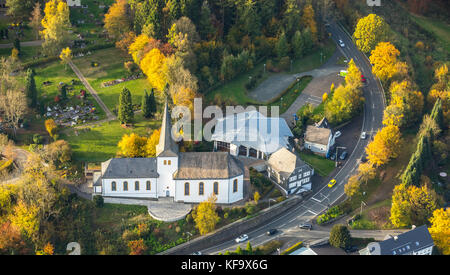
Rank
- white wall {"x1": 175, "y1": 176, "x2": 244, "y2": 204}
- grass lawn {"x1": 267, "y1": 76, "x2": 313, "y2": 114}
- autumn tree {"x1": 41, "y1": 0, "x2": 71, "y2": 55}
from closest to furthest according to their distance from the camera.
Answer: white wall {"x1": 175, "y1": 176, "x2": 244, "y2": 204} → grass lawn {"x1": 267, "y1": 76, "x2": 313, "y2": 114} → autumn tree {"x1": 41, "y1": 0, "x2": 71, "y2": 55}

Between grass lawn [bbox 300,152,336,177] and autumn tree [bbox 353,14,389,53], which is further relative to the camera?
autumn tree [bbox 353,14,389,53]

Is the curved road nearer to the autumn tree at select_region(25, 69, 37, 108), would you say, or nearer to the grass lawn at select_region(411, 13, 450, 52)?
the grass lawn at select_region(411, 13, 450, 52)

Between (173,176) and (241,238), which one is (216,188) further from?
(241,238)

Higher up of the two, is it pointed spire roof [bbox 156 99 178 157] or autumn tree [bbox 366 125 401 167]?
pointed spire roof [bbox 156 99 178 157]

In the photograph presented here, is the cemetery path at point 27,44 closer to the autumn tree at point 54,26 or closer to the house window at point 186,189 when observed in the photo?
the autumn tree at point 54,26

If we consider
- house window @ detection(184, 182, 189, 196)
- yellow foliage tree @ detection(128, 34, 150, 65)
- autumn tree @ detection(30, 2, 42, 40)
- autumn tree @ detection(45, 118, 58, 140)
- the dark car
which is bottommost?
the dark car

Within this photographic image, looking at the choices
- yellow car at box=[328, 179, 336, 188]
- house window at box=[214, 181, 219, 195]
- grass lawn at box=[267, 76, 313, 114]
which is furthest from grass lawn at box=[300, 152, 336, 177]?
house window at box=[214, 181, 219, 195]

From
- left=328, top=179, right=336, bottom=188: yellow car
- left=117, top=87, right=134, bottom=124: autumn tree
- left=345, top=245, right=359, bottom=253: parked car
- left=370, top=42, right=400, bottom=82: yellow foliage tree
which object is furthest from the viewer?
left=370, top=42, right=400, bottom=82: yellow foliage tree

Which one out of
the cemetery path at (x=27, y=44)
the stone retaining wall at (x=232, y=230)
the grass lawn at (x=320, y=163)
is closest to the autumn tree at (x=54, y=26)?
the cemetery path at (x=27, y=44)
